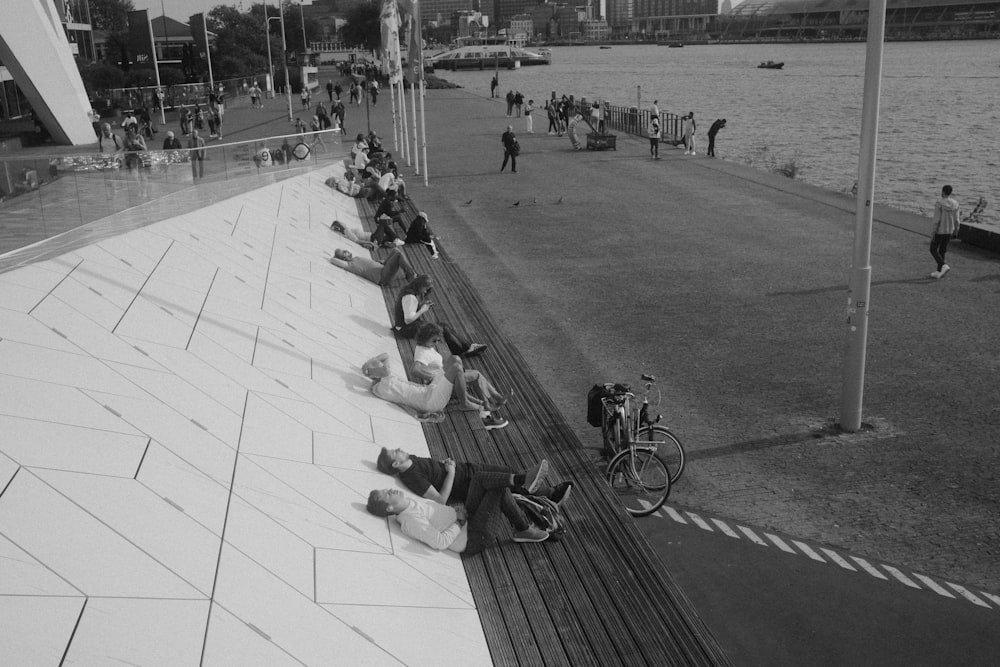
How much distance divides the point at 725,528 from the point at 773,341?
5346 millimetres

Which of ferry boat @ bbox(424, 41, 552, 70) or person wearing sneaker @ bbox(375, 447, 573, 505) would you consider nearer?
person wearing sneaker @ bbox(375, 447, 573, 505)

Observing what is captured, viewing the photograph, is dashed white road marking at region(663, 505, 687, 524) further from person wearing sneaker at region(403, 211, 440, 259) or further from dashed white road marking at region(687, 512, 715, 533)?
person wearing sneaker at region(403, 211, 440, 259)

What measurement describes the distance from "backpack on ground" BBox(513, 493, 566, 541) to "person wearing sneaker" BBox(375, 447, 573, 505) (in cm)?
8

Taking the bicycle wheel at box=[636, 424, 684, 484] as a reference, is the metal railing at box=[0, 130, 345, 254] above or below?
above

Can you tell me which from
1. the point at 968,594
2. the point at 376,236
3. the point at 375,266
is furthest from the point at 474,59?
the point at 968,594

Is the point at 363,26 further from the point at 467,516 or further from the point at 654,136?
the point at 467,516

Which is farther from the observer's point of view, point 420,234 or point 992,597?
point 420,234

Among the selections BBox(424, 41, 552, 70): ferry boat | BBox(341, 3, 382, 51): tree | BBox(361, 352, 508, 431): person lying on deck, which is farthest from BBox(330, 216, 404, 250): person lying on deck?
BBox(424, 41, 552, 70): ferry boat

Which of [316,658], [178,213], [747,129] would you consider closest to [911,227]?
[178,213]

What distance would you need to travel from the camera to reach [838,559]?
24.8ft

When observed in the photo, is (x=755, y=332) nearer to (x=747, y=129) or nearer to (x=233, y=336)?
(x=233, y=336)

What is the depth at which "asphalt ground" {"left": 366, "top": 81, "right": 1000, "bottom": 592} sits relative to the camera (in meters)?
8.52

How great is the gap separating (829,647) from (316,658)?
341cm

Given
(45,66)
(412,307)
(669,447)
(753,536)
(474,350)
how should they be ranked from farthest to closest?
(45,66) → (412,307) → (474,350) → (669,447) → (753,536)
